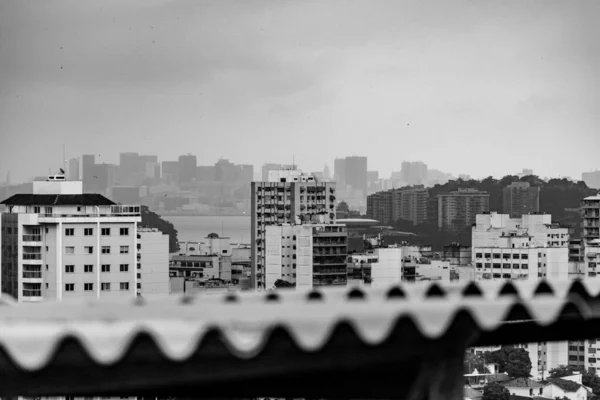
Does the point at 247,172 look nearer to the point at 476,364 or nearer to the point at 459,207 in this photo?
the point at 459,207

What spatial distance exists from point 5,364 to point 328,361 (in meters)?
0.27

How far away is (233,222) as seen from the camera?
46.9 meters

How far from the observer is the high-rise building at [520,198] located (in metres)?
43.1

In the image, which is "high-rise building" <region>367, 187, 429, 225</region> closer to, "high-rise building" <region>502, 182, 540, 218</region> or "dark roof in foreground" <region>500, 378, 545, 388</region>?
"high-rise building" <region>502, 182, 540, 218</region>

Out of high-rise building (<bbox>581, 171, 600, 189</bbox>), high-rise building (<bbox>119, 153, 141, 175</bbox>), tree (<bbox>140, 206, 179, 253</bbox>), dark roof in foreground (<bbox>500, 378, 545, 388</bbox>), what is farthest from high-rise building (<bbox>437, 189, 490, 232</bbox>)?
dark roof in foreground (<bbox>500, 378, 545, 388</bbox>)

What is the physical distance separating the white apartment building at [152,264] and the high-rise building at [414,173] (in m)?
28.3

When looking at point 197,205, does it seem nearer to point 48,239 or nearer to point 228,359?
point 48,239

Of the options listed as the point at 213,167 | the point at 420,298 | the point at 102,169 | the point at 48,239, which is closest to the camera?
the point at 420,298

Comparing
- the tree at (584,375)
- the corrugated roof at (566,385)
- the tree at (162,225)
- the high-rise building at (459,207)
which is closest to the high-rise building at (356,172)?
the high-rise building at (459,207)

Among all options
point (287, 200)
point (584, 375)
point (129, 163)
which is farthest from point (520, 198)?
point (584, 375)

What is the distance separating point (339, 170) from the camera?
46906mm

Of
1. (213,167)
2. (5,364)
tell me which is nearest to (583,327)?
(5,364)

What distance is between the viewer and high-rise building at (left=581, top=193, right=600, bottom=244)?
26969 mm

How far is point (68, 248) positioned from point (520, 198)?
29765 mm
